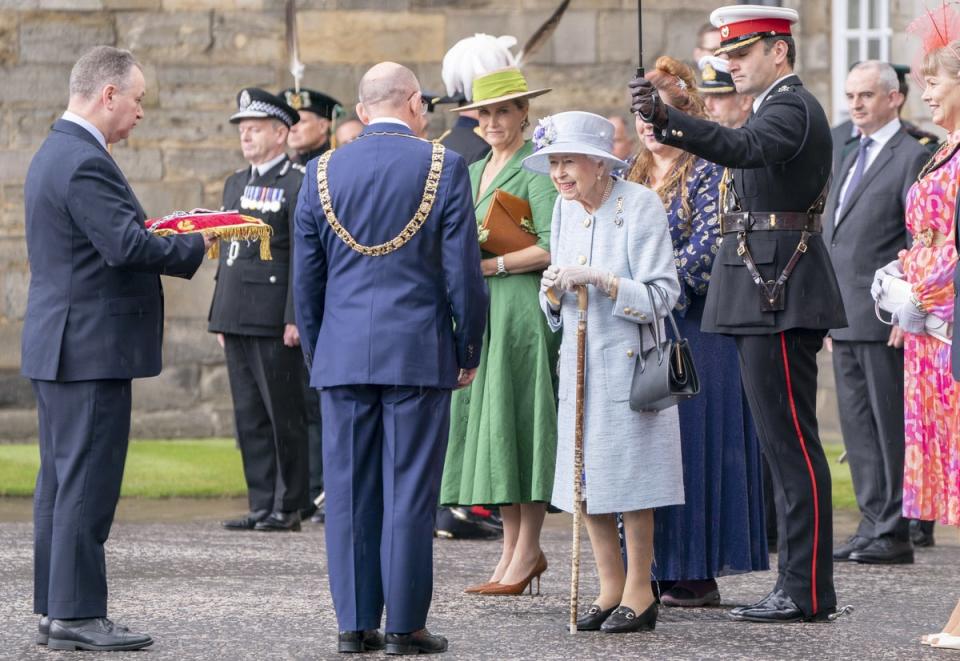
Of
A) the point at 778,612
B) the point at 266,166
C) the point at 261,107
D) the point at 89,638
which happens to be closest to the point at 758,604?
the point at 778,612

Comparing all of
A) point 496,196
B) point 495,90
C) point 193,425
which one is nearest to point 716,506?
point 496,196

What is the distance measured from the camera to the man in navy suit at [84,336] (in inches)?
226

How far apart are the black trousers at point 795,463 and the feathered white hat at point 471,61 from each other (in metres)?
2.15

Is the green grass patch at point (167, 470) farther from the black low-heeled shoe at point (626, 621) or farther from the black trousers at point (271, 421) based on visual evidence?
the black low-heeled shoe at point (626, 621)

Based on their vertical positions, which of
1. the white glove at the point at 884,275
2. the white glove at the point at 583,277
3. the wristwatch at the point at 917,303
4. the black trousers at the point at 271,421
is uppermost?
the white glove at the point at 884,275

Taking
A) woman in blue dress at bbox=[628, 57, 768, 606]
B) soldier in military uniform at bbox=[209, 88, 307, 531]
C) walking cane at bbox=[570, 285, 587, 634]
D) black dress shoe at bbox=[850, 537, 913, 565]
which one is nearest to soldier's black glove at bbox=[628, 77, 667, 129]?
walking cane at bbox=[570, 285, 587, 634]

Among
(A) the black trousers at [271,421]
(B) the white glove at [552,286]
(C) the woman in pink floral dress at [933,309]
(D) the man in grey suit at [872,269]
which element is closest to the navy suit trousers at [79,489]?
(B) the white glove at [552,286]

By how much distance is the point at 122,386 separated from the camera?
588 cm

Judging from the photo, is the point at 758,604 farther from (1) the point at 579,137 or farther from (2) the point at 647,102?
(2) the point at 647,102

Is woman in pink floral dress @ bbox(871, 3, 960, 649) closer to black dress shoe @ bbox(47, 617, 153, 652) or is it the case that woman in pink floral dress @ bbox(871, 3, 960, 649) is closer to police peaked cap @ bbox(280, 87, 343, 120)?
black dress shoe @ bbox(47, 617, 153, 652)

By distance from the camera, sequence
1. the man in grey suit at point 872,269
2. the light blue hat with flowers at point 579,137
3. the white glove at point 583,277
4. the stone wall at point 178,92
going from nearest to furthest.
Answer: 1. the white glove at point 583,277
2. the light blue hat with flowers at point 579,137
3. the man in grey suit at point 872,269
4. the stone wall at point 178,92

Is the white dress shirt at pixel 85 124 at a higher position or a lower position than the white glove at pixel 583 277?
higher

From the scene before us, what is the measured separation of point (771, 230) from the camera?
6.26 metres

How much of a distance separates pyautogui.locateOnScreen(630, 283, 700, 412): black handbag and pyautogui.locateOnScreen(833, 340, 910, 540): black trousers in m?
2.59
